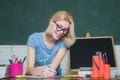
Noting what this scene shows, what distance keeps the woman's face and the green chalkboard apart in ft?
2.60

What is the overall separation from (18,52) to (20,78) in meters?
1.21

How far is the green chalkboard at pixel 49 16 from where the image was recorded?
2.61 m

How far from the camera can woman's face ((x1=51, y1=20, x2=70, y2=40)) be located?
1.78 metres

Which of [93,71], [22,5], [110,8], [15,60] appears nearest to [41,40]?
[15,60]

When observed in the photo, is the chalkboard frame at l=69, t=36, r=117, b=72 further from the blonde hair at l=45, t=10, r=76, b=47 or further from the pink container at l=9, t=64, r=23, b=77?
the pink container at l=9, t=64, r=23, b=77

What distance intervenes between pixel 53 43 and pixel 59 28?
0.24 metres

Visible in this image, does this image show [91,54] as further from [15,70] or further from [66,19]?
[15,70]

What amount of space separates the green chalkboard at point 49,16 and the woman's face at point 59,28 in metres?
0.79

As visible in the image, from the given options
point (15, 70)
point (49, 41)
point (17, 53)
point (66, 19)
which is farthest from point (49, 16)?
point (15, 70)

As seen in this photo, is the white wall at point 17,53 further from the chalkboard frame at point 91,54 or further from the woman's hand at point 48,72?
the woman's hand at point 48,72

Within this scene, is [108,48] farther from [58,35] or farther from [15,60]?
[15,60]

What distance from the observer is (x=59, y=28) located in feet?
5.86

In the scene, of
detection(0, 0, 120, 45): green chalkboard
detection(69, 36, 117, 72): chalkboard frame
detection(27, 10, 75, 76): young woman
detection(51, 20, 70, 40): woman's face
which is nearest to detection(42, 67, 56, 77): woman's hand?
detection(27, 10, 75, 76): young woman

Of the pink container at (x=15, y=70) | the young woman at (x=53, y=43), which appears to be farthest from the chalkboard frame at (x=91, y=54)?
the pink container at (x=15, y=70)
